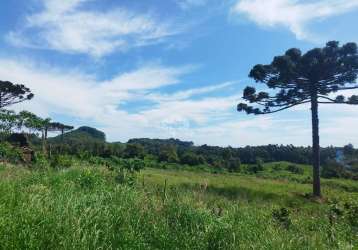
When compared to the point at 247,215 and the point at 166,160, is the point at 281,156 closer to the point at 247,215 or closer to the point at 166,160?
the point at 166,160

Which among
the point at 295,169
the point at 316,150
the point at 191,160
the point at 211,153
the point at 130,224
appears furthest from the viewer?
the point at 211,153

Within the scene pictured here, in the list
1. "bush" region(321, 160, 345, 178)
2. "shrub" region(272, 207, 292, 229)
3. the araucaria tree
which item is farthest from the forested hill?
"shrub" region(272, 207, 292, 229)

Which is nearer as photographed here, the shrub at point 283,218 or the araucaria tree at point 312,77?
the shrub at point 283,218

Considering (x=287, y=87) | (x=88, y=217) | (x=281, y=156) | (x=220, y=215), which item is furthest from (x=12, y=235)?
(x=281, y=156)

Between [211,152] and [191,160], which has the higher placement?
[211,152]

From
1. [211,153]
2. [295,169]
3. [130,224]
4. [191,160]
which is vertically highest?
[211,153]

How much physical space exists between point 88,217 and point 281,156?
6473 centimetres

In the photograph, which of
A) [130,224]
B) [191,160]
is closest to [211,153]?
[191,160]

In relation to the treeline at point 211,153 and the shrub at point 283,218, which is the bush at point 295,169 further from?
the shrub at point 283,218

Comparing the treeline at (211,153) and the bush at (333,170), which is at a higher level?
the treeline at (211,153)

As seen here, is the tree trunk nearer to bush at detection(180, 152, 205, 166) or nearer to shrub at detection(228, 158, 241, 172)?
shrub at detection(228, 158, 241, 172)

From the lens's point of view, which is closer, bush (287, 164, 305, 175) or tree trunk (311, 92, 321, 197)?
tree trunk (311, 92, 321, 197)

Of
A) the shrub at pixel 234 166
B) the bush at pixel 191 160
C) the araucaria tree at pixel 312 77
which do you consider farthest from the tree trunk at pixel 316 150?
the bush at pixel 191 160

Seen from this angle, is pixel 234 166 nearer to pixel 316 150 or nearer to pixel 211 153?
pixel 211 153
